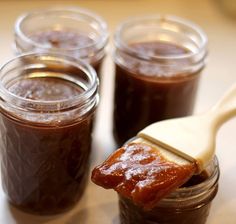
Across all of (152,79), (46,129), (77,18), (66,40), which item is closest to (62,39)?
(66,40)

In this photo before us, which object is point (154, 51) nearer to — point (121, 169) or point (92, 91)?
A: point (92, 91)

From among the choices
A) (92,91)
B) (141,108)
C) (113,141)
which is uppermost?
(92,91)

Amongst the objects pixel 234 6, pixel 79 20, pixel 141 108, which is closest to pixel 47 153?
pixel 141 108

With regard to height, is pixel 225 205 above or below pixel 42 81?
below

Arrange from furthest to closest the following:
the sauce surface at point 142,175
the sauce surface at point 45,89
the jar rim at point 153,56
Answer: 1. the jar rim at point 153,56
2. the sauce surface at point 45,89
3. the sauce surface at point 142,175

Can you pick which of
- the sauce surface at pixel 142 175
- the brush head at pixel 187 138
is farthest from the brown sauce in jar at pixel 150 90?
the sauce surface at pixel 142 175

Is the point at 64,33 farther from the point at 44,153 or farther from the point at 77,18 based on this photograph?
the point at 44,153

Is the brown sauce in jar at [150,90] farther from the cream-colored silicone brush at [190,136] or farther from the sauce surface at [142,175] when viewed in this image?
the sauce surface at [142,175]
